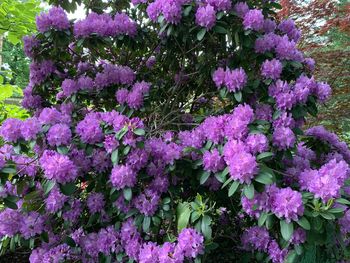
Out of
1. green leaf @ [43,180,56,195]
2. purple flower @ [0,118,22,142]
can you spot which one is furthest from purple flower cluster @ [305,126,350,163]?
purple flower @ [0,118,22,142]

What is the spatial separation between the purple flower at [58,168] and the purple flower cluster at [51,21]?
72 cm

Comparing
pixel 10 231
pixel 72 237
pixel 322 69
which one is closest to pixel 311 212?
pixel 72 237

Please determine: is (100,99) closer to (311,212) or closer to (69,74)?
(69,74)

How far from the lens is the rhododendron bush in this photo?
146 cm

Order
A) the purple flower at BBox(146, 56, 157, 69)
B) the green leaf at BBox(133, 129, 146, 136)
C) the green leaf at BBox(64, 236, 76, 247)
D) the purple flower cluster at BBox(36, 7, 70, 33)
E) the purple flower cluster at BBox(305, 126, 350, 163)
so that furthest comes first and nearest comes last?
1. the purple flower at BBox(146, 56, 157, 69)
2. the purple flower cluster at BBox(305, 126, 350, 163)
3. the purple flower cluster at BBox(36, 7, 70, 33)
4. the green leaf at BBox(64, 236, 76, 247)
5. the green leaf at BBox(133, 129, 146, 136)

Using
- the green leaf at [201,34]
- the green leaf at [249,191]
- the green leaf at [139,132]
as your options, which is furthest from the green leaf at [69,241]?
the green leaf at [201,34]

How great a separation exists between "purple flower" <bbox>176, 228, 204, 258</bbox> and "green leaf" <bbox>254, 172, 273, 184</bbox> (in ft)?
1.08

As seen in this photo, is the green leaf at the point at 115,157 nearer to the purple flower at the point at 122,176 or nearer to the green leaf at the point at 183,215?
the purple flower at the point at 122,176

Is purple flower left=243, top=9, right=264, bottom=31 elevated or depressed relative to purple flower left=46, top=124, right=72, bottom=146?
elevated

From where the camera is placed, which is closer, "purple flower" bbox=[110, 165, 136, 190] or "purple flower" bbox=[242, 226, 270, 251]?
"purple flower" bbox=[110, 165, 136, 190]

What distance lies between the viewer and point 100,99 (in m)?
2.30

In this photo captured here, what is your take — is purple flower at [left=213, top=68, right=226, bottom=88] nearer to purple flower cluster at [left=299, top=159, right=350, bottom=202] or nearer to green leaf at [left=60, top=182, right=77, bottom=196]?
purple flower cluster at [left=299, top=159, right=350, bottom=202]

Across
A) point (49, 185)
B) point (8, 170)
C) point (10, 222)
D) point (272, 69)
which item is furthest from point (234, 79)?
point (10, 222)

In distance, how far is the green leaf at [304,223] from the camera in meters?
1.30
